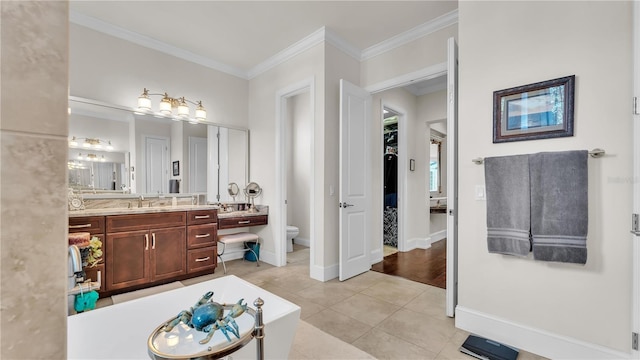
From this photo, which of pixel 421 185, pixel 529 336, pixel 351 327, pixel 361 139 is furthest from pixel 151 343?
pixel 421 185

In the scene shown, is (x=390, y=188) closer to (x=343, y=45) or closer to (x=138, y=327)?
(x=343, y=45)

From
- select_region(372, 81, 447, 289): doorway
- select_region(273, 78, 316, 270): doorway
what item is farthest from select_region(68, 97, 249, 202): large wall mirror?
select_region(372, 81, 447, 289): doorway

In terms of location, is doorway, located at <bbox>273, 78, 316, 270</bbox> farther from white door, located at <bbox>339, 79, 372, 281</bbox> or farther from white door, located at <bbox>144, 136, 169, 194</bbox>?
white door, located at <bbox>144, 136, 169, 194</bbox>

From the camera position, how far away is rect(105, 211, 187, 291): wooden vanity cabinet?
2818 mm

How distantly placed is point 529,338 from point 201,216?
3333 mm

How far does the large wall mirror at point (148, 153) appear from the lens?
3170 mm

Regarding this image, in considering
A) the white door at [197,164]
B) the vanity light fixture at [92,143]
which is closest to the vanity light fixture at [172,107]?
the white door at [197,164]

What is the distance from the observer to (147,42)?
137 inches

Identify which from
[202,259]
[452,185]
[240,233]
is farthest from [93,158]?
[452,185]

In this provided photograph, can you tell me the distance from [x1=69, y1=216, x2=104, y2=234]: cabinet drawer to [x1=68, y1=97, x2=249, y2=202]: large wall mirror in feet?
2.11

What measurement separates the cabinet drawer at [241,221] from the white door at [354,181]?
52.9 inches

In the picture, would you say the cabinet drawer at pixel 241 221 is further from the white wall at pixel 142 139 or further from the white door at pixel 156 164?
the white wall at pixel 142 139

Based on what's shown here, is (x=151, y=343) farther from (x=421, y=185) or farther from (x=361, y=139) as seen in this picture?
(x=421, y=185)

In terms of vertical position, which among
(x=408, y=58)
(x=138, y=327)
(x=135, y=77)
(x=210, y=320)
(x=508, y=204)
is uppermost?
(x=408, y=58)
